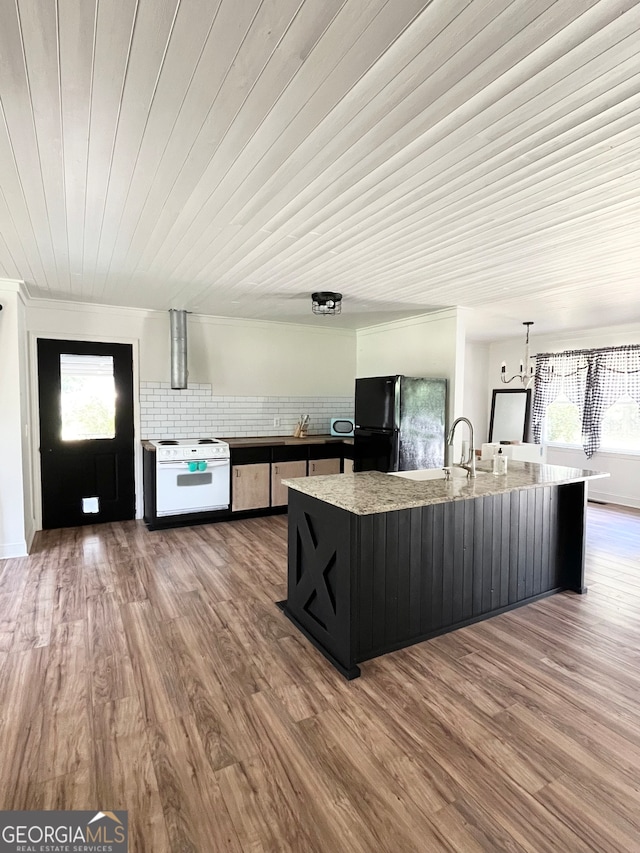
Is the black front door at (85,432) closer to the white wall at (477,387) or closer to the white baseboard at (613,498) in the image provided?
the white wall at (477,387)

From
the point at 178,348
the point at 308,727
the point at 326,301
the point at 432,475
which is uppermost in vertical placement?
the point at 326,301

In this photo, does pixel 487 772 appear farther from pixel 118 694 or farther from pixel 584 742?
pixel 118 694

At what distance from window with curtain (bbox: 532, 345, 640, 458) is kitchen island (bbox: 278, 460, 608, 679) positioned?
359cm

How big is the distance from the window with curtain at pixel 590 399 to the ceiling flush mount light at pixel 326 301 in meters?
4.21

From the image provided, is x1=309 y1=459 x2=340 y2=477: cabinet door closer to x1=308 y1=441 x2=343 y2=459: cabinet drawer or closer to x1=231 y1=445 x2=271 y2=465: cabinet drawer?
x1=308 y1=441 x2=343 y2=459: cabinet drawer

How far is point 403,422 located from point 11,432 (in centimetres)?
374

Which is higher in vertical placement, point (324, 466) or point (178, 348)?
point (178, 348)

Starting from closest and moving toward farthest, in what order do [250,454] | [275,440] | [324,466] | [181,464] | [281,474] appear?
[181,464]
[250,454]
[281,474]
[275,440]
[324,466]

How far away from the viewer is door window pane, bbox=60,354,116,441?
4.93 m

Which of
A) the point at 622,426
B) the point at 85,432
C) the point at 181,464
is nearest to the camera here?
the point at 181,464

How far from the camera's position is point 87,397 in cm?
503

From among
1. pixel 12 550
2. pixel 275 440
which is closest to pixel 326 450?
pixel 275 440

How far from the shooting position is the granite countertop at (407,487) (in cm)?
237

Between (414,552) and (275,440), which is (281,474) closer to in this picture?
(275,440)
